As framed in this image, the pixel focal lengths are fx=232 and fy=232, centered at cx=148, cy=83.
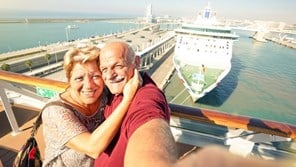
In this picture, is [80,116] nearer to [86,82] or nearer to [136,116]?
[86,82]

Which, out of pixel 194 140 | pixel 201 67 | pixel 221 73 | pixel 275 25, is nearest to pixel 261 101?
pixel 221 73

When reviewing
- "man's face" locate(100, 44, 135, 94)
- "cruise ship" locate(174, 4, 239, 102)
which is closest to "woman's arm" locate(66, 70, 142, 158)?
"man's face" locate(100, 44, 135, 94)

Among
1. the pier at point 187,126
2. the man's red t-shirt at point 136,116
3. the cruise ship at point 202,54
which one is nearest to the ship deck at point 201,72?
the cruise ship at point 202,54

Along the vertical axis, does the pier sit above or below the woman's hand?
below

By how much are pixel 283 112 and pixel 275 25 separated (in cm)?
11365

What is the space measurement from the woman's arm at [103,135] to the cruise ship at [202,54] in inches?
725

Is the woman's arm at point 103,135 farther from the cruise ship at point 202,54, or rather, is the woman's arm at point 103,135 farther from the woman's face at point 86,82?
the cruise ship at point 202,54

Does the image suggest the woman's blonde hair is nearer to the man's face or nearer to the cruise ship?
the man's face

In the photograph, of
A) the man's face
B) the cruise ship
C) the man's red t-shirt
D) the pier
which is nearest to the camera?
the man's red t-shirt

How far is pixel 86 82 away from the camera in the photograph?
1350mm

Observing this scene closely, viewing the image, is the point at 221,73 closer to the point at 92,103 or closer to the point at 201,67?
the point at 201,67

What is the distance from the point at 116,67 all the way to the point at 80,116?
1.16 ft

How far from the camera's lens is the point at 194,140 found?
1.93 metres

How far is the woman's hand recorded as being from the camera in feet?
3.83
